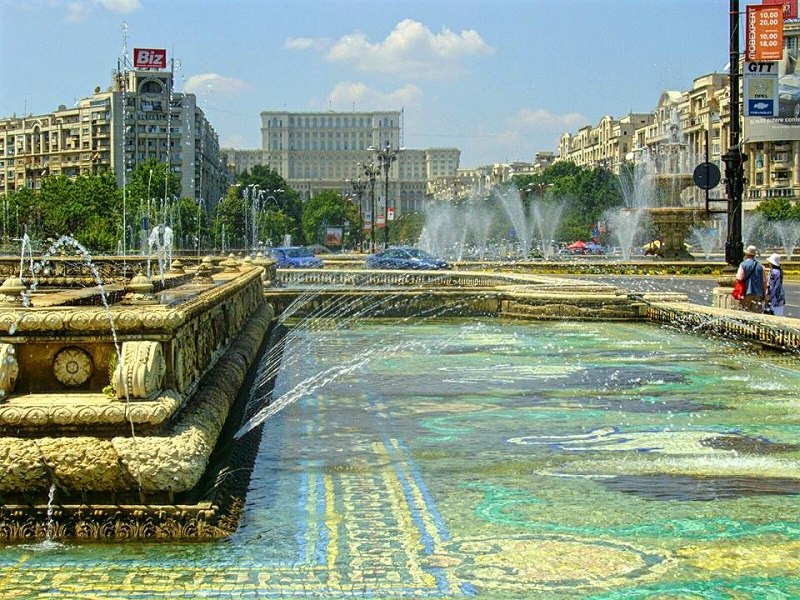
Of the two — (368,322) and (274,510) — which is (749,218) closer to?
(368,322)

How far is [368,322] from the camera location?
25656 millimetres

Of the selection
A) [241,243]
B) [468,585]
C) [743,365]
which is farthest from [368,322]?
[241,243]

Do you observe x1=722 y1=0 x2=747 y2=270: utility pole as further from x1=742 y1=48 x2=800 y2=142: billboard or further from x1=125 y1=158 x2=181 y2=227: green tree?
x1=742 y1=48 x2=800 y2=142: billboard

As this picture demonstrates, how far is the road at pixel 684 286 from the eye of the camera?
29844 mm

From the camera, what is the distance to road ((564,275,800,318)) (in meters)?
29.8

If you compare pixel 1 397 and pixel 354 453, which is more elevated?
pixel 1 397

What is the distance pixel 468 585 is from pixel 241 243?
10138 centimetres

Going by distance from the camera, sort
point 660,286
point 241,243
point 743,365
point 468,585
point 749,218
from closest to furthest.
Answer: point 468,585, point 743,365, point 660,286, point 749,218, point 241,243

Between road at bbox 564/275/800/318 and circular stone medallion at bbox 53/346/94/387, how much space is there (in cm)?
2045

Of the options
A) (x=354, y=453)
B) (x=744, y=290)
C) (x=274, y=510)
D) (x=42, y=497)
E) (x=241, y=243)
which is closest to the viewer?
(x=42, y=497)

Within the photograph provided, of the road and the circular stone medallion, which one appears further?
the road

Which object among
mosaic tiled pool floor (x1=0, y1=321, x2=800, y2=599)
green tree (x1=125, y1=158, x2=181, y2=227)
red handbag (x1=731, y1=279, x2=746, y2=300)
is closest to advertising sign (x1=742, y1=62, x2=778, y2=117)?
red handbag (x1=731, y1=279, x2=746, y2=300)

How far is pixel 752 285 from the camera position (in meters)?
19.3

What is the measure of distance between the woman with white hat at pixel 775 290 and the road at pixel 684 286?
597 cm
